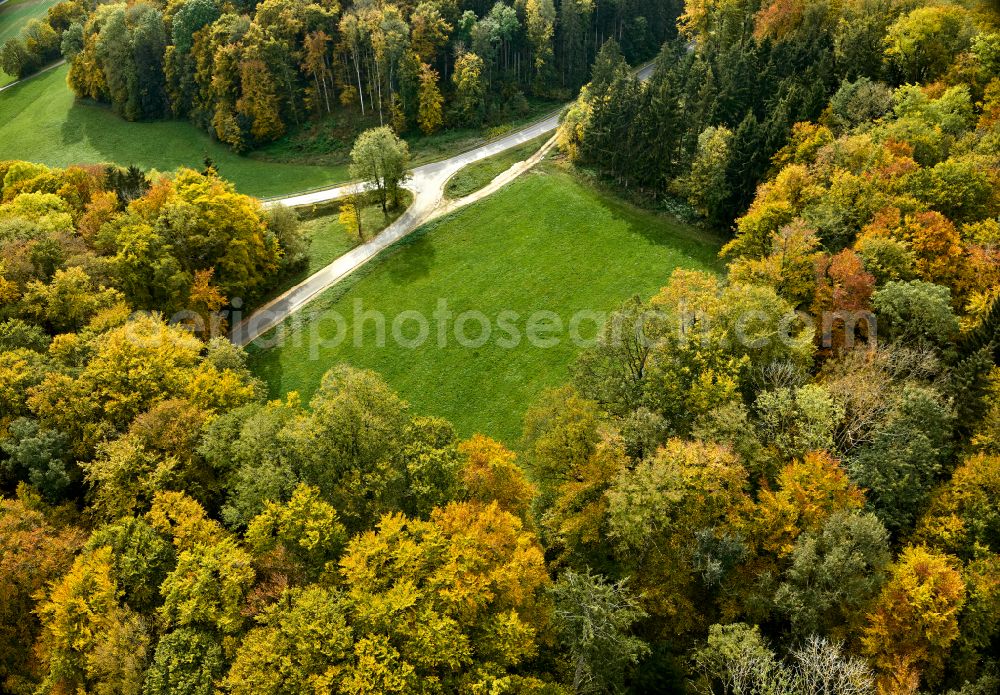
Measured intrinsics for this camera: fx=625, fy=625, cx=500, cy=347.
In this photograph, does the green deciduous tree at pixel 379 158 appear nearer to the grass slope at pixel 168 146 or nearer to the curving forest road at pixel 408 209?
the curving forest road at pixel 408 209

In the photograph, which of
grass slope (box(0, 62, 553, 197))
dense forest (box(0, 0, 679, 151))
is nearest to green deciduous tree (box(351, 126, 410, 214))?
grass slope (box(0, 62, 553, 197))

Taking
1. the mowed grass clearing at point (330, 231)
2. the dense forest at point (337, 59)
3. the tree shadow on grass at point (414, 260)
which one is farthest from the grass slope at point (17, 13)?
the tree shadow on grass at point (414, 260)

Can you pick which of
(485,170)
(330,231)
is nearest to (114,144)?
(330,231)

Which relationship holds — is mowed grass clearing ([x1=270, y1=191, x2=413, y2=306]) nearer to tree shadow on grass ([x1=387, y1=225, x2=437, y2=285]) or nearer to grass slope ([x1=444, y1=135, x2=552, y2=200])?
tree shadow on grass ([x1=387, y1=225, x2=437, y2=285])

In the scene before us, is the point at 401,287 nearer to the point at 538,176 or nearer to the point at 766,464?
the point at 538,176

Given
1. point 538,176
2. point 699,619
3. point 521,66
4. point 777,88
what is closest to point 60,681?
point 699,619

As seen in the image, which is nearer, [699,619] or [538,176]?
[699,619]

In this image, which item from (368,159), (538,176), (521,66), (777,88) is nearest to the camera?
(777,88)

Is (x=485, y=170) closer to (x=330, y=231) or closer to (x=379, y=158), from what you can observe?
(x=379, y=158)
